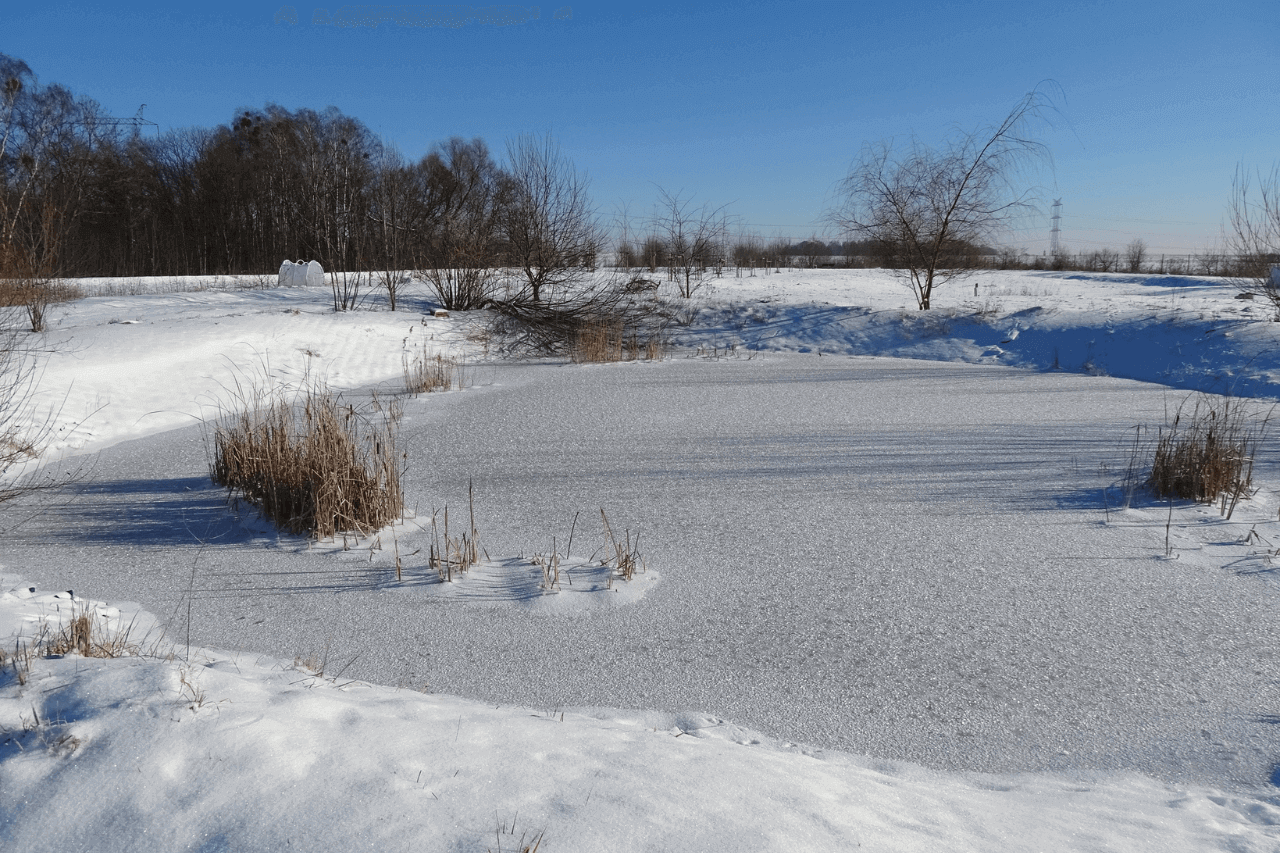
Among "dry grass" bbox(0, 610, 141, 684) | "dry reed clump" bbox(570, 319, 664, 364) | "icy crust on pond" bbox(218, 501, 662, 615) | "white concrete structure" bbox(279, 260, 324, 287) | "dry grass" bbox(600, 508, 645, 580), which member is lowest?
"icy crust on pond" bbox(218, 501, 662, 615)

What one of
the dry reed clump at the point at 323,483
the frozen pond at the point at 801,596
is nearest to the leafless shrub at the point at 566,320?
the frozen pond at the point at 801,596

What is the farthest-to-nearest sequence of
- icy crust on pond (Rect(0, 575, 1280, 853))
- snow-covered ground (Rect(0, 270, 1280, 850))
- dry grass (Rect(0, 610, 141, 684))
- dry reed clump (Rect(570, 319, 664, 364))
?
dry reed clump (Rect(570, 319, 664, 364)) → dry grass (Rect(0, 610, 141, 684)) → snow-covered ground (Rect(0, 270, 1280, 850)) → icy crust on pond (Rect(0, 575, 1280, 853))

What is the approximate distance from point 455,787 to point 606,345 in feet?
30.1

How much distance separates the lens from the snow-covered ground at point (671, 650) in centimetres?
150

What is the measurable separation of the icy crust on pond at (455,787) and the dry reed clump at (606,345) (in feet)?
28.4

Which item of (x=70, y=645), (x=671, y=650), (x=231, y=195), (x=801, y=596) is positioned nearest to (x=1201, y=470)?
(x=801, y=596)

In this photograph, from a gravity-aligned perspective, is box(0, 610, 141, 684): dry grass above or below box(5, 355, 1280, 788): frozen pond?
above

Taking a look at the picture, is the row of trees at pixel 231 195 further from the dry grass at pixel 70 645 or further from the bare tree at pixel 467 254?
the dry grass at pixel 70 645

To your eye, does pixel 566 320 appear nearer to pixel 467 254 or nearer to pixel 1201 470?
pixel 467 254

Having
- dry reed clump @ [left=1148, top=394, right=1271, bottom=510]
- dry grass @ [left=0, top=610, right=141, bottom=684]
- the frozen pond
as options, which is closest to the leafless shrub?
the frozen pond

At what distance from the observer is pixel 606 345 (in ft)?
34.6

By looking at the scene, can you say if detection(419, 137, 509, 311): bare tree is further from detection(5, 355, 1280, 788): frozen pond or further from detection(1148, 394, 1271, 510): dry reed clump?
detection(1148, 394, 1271, 510): dry reed clump

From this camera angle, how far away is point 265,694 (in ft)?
6.05

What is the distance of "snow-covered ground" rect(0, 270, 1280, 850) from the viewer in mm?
1495
